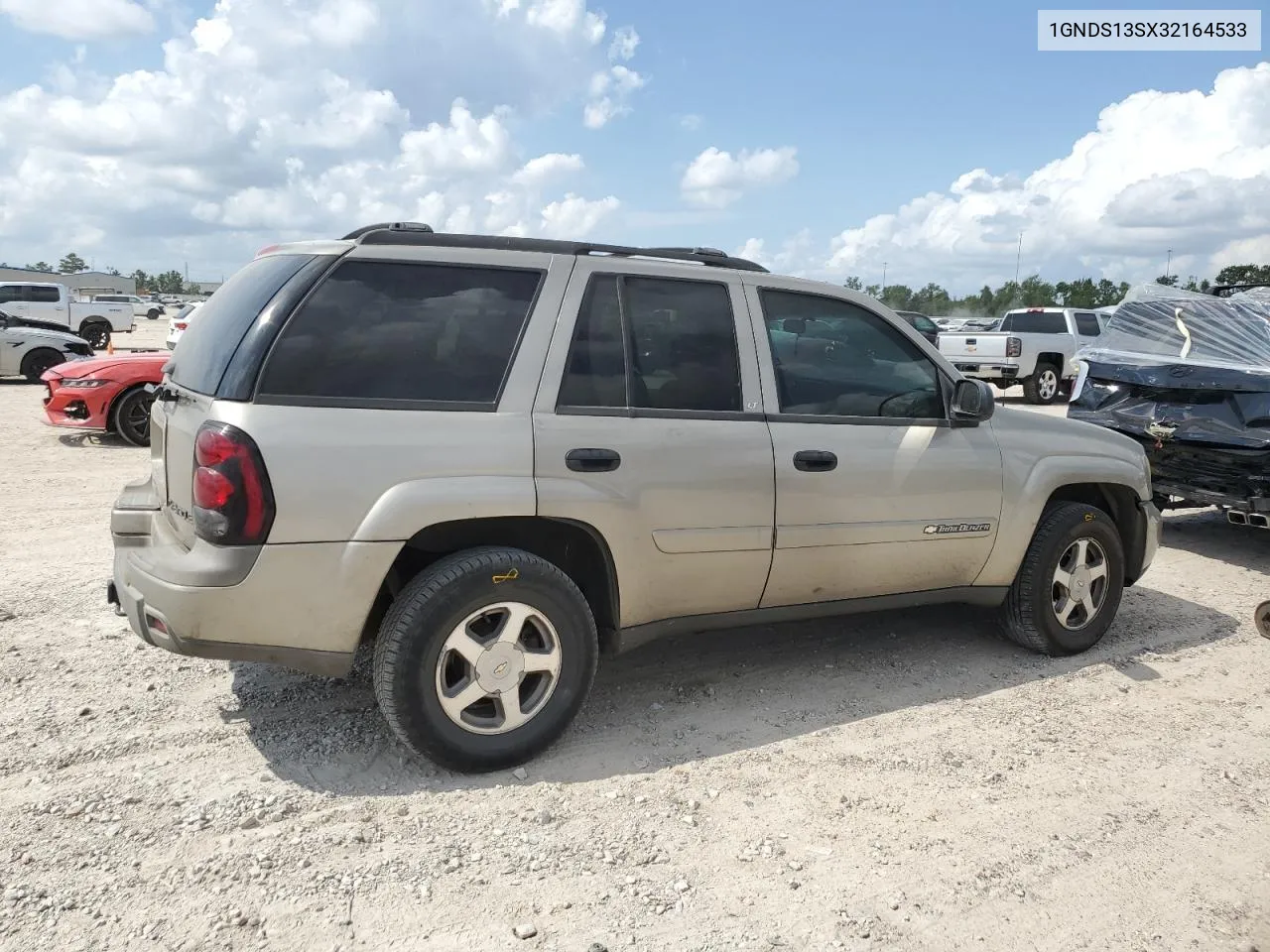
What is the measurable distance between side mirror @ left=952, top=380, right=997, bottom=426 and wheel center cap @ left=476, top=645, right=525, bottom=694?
2.21 metres

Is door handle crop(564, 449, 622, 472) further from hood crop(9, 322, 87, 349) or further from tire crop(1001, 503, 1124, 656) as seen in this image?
hood crop(9, 322, 87, 349)

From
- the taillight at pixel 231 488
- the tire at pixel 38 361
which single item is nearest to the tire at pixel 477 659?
the taillight at pixel 231 488

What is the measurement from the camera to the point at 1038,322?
63.1 ft

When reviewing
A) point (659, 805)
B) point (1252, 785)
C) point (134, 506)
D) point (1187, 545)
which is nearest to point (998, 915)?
point (659, 805)

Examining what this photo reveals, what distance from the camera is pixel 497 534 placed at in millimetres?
3486

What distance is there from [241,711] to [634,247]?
239 cm

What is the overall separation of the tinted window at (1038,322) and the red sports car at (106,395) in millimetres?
15393

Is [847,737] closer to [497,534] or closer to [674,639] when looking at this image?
[674,639]

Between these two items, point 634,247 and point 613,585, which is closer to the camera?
point 613,585

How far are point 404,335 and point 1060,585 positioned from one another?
3.32 m

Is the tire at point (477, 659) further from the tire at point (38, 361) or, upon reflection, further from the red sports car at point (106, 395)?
the tire at point (38, 361)

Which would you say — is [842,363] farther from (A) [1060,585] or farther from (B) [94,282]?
(B) [94,282]

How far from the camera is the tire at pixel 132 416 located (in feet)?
33.5

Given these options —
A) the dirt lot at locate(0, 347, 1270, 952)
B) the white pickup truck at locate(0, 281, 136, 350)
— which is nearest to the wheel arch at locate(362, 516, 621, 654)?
the dirt lot at locate(0, 347, 1270, 952)
